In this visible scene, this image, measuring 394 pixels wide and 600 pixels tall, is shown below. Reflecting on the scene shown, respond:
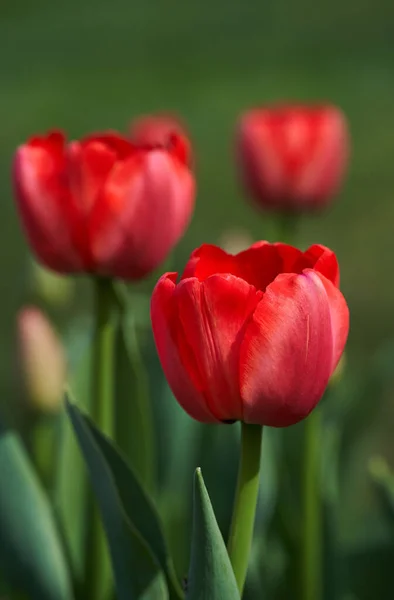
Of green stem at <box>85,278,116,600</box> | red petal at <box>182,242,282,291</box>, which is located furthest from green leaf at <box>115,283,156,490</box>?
red petal at <box>182,242,282,291</box>

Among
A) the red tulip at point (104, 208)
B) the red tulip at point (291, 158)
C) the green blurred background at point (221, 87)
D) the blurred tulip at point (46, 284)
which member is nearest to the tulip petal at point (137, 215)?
the red tulip at point (104, 208)

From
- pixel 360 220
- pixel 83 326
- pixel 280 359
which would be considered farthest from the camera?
pixel 360 220

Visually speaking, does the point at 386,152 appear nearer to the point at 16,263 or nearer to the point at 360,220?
the point at 360,220

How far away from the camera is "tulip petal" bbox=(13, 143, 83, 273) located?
0.96 metres

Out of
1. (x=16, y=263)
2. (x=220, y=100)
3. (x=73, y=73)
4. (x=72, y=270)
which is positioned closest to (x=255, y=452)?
(x=72, y=270)

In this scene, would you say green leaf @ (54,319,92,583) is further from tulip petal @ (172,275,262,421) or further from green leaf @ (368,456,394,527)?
tulip petal @ (172,275,262,421)

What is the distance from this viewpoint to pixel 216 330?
0.70m

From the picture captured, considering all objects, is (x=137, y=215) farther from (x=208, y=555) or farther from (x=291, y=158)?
(x=291, y=158)

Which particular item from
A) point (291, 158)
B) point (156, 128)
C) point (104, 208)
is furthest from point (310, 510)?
point (156, 128)

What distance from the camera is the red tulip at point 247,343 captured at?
2.27 feet

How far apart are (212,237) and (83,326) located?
214 cm

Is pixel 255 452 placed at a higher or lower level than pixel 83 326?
higher

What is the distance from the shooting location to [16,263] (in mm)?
3461

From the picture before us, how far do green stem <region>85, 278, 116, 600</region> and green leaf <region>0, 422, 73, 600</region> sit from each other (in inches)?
1.1
